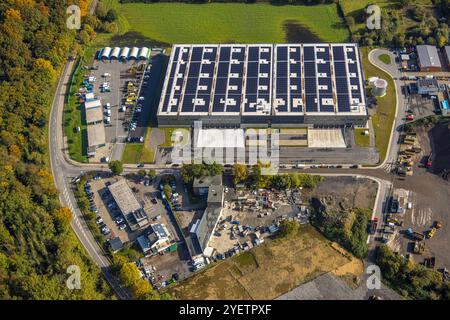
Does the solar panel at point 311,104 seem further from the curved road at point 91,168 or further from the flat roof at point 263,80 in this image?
the curved road at point 91,168

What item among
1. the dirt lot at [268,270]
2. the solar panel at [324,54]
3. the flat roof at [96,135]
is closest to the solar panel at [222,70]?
the solar panel at [324,54]

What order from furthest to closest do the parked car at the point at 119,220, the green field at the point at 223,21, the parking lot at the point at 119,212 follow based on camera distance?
the green field at the point at 223,21, the parked car at the point at 119,220, the parking lot at the point at 119,212

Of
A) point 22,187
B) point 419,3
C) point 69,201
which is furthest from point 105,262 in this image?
point 419,3

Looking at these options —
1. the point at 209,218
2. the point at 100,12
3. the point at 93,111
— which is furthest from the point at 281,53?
the point at 100,12

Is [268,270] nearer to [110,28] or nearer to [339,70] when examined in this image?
[339,70]

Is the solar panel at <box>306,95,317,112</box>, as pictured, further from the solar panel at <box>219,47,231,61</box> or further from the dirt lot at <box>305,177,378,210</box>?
the solar panel at <box>219,47,231,61</box>

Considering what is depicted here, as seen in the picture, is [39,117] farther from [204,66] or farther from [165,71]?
[204,66]
